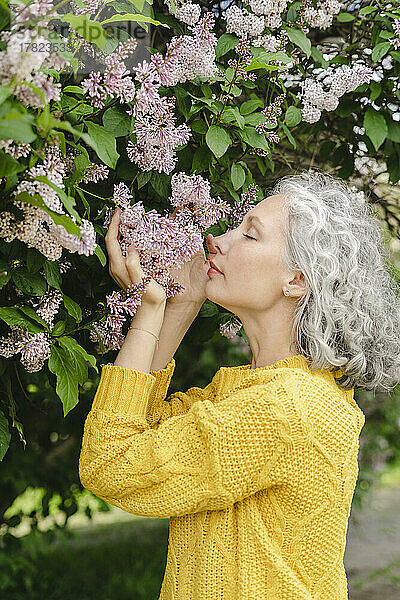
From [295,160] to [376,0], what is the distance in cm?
71

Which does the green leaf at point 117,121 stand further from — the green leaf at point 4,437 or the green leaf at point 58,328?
the green leaf at point 4,437

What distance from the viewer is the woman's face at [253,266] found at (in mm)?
1913

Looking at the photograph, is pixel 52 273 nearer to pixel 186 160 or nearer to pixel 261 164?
pixel 186 160

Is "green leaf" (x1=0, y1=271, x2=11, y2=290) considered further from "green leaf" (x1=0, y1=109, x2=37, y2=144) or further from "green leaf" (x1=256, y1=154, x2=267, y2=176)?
"green leaf" (x1=256, y1=154, x2=267, y2=176)

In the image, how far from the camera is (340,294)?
1.89 m

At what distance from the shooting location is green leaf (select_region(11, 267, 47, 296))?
1.60 m

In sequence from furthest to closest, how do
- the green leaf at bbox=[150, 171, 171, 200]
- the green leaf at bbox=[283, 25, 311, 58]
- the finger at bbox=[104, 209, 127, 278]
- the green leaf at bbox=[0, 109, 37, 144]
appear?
1. the green leaf at bbox=[283, 25, 311, 58]
2. the green leaf at bbox=[150, 171, 171, 200]
3. the finger at bbox=[104, 209, 127, 278]
4. the green leaf at bbox=[0, 109, 37, 144]

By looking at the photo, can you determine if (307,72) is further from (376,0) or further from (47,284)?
(47,284)

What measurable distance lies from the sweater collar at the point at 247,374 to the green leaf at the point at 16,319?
56 centimetres

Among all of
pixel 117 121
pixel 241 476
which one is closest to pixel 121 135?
pixel 117 121

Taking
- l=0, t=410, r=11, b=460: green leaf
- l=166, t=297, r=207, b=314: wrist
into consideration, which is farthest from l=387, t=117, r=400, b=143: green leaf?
l=0, t=410, r=11, b=460: green leaf

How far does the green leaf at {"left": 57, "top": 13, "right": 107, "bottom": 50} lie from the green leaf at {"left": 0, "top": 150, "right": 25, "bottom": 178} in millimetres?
252

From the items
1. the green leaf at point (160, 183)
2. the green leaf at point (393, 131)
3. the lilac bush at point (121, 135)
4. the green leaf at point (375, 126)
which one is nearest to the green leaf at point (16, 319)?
the lilac bush at point (121, 135)

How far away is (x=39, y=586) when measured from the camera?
208 inches
